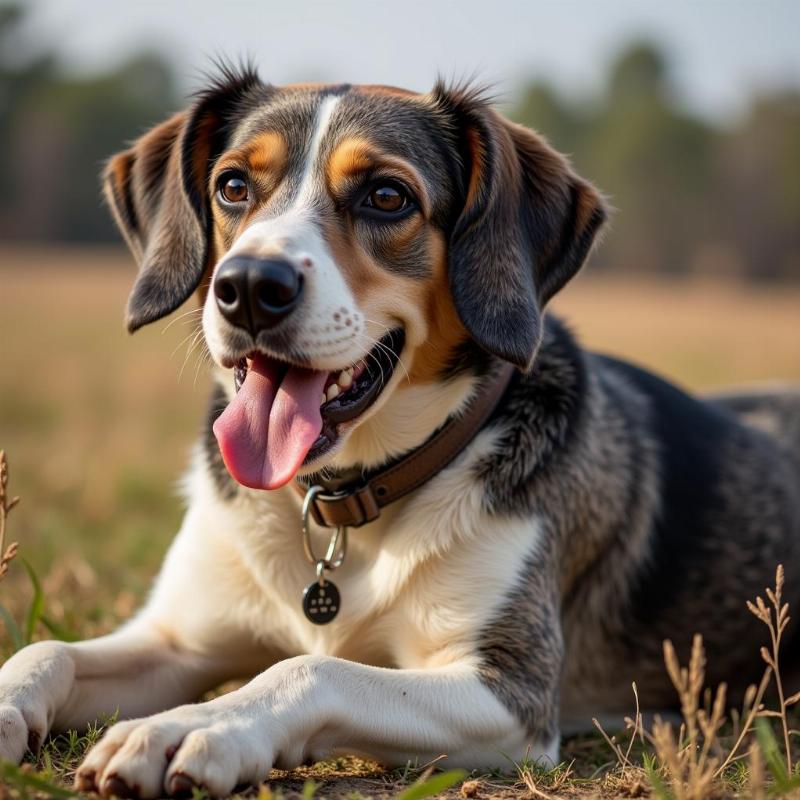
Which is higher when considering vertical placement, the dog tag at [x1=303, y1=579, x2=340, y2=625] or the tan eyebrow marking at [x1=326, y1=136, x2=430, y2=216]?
the tan eyebrow marking at [x1=326, y1=136, x2=430, y2=216]

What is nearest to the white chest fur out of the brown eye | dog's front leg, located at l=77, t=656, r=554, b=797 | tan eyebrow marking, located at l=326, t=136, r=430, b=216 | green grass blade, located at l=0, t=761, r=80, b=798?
dog's front leg, located at l=77, t=656, r=554, b=797

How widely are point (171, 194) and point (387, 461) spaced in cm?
128

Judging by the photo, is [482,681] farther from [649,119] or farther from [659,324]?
[649,119]

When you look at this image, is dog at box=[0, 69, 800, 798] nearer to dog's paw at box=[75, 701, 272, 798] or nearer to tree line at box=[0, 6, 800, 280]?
dog's paw at box=[75, 701, 272, 798]

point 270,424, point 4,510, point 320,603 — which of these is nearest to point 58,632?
point 4,510

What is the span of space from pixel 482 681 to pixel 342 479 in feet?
2.82

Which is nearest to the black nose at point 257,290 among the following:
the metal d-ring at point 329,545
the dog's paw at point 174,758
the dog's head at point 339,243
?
the dog's head at point 339,243

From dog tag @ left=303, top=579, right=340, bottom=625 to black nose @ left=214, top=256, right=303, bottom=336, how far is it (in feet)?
3.17

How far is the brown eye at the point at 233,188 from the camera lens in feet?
13.0

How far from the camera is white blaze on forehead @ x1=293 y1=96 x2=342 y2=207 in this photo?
3766 mm

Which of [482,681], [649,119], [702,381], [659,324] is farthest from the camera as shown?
[649,119]

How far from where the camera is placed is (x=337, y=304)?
3422 millimetres

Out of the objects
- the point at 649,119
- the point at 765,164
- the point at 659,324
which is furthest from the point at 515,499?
the point at 649,119

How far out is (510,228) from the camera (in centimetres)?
394
